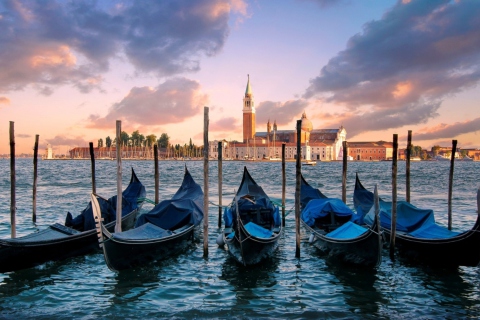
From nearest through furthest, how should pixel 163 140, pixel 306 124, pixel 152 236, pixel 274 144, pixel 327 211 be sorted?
pixel 152 236
pixel 327 211
pixel 274 144
pixel 306 124
pixel 163 140

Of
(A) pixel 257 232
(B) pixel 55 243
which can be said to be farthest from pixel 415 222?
(B) pixel 55 243

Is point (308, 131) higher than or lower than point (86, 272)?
higher

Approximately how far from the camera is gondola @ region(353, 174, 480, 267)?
18.3 feet

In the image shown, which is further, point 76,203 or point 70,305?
point 76,203

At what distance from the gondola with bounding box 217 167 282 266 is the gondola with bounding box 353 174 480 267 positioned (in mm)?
1693

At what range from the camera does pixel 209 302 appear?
4941 millimetres

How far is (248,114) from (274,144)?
8.35 m

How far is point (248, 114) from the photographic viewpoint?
87500 millimetres

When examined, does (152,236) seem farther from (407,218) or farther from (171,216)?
(407,218)

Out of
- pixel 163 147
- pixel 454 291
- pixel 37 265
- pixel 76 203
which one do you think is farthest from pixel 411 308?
pixel 163 147

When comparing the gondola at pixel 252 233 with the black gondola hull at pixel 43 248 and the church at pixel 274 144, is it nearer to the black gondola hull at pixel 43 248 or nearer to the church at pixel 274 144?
the black gondola hull at pixel 43 248

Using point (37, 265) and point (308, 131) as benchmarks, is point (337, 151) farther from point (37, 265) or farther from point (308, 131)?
point (37, 265)

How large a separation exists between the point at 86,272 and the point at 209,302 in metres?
2.05

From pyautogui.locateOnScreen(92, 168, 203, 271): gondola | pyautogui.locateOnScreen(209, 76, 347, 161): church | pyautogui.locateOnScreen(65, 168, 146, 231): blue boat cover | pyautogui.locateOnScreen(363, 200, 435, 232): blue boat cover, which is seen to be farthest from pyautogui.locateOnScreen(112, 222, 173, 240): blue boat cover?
pyautogui.locateOnScreen(209, 76, 347, 161): church
